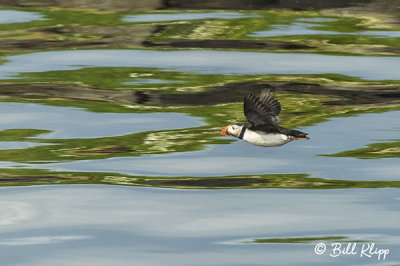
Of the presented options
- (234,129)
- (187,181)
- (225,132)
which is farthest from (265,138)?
(187,181)

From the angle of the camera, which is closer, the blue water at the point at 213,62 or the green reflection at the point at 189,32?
the blue water at the point at 213,62

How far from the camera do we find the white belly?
6703mm

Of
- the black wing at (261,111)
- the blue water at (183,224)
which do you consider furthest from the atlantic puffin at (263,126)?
the blue water at (183,224)

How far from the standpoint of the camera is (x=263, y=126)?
22.3 feet

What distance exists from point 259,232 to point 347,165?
146 cm

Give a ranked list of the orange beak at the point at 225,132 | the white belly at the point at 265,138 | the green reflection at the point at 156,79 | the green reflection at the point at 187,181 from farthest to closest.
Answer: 1. the green reflection at the point at 156,79
2. the orange beak at the point at 225,132
3. the white belly at the point at 265,138
4. the green reflection at the point at 187,181

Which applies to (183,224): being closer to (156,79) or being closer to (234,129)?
(234,129)

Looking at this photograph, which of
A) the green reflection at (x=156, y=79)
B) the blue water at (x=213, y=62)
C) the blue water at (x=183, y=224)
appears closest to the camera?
the blue water at (x=183, y=224)

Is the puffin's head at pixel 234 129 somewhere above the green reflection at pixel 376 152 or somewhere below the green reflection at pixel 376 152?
above

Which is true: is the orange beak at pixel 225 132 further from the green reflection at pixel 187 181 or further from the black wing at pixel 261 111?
the green reflection at pixel 187 181

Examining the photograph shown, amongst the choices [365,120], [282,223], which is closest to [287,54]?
[365,120]

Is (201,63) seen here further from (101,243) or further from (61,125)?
(101,243)

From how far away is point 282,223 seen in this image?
18.2ft

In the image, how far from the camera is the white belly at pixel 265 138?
6.70 meters
